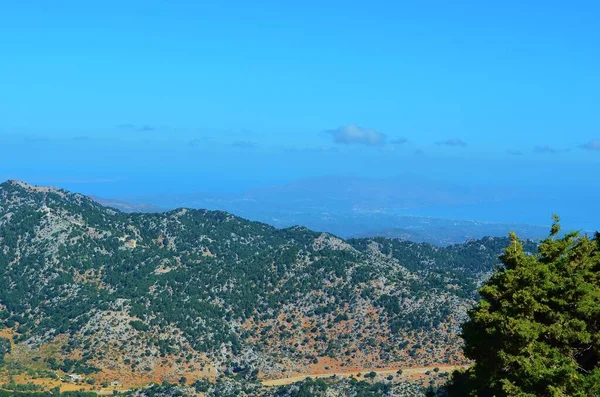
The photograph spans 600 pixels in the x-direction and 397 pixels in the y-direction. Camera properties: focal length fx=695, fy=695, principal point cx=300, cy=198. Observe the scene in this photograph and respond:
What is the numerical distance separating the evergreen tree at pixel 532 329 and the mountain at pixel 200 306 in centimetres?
4537

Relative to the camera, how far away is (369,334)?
80438mm

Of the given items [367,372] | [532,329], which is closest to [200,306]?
[367,372]

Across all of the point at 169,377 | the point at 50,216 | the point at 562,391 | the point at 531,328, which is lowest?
the point at 169,377

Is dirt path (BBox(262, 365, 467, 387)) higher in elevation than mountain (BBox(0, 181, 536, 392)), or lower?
lower

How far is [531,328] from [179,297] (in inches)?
2566

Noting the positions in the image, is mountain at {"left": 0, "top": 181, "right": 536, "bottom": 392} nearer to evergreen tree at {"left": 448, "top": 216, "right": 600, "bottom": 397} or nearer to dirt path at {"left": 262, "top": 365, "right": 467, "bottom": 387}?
dirt path at {"left": 262, "top": 365, "right": 467, "bottom": 387}

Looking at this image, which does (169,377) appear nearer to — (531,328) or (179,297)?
(179,297)

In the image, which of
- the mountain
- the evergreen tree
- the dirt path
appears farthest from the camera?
the mountain

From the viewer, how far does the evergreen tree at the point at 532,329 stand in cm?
2478

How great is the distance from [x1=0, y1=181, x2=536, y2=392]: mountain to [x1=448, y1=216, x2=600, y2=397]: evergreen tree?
45.4 meters

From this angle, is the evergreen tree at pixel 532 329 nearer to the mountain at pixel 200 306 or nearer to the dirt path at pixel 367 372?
the dirt path at pixel 367 372

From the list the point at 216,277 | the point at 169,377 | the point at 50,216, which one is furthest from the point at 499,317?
the point at 50,216

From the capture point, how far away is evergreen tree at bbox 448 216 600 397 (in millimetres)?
24781

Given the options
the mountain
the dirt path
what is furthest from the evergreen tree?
the mountain
